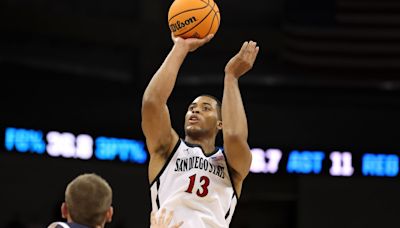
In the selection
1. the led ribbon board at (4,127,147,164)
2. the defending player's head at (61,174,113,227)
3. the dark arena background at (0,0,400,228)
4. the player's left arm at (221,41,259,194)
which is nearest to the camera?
the defending player's head at (61,174,113,227)

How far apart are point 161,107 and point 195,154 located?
39 centimetres

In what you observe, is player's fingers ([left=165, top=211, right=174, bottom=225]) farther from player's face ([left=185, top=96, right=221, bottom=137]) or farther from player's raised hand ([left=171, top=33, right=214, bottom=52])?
player's raised hand ([left=171, top=33, right=214, bottom=52])

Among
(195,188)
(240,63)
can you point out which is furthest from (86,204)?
(240,63)

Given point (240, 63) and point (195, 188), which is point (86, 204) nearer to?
point (195, 188)

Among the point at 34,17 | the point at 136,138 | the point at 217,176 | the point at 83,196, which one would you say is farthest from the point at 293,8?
the point at 83,196

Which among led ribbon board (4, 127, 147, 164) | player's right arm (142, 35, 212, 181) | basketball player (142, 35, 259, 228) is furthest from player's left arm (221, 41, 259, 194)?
led ribbon board (4, 127, 147, 164)

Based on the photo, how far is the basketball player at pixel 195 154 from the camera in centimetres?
452

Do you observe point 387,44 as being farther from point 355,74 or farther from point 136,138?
point 136,138

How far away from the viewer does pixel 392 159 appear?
1212 centimetres

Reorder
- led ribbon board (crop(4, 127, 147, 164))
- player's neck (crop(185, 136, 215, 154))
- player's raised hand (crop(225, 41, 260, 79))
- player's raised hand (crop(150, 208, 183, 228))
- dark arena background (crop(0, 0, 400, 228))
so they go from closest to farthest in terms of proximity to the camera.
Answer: player's raised hand (crop(150, 208, 183, 228)), player's raised hand (crop(225, 41, 260, 79)), player's neck (crop(185, 136, 215, 154)), led ribbon board (crop(4, 127, 147, 164)), dark arena background (crop(0, 0, 400, 228))

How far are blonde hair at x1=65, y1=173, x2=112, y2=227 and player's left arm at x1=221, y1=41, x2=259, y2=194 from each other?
131 centimetres

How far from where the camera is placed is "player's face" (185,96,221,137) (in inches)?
190

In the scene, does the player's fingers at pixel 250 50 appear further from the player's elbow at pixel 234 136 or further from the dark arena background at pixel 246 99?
the dark arena background at pixel 246 99

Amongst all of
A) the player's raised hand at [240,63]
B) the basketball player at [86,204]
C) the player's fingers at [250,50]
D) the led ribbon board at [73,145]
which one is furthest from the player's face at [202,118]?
the led ribbon board at [73,145]
